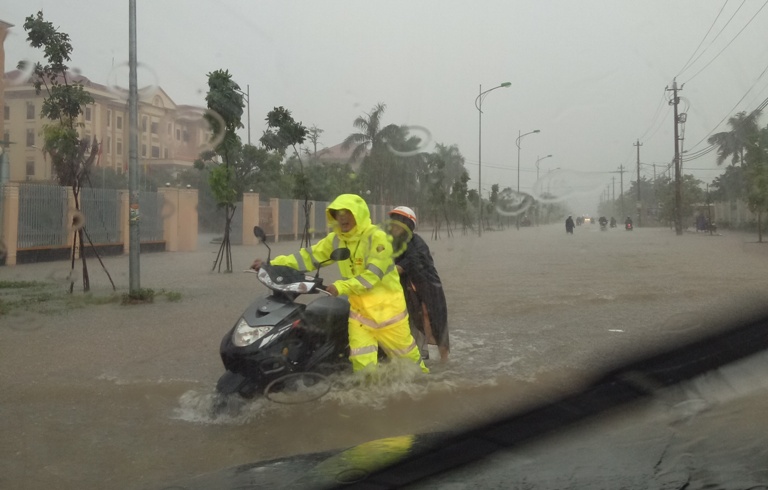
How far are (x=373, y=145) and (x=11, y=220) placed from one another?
25.6 metres

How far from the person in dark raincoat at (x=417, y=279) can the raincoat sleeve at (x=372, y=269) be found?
0.58 meters

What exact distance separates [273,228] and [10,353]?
26.4 meters

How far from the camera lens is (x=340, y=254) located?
5.05 meters

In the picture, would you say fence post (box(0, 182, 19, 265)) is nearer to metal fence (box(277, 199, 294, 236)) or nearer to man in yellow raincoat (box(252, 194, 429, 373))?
man in yellow raincoat (box(252, 194, 429, 373))

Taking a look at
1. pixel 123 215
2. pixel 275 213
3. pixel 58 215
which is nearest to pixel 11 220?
pixel 58 215

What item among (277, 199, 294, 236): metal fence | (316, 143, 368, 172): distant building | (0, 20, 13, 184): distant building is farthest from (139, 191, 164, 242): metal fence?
(316, 143, 368, 172): distant building

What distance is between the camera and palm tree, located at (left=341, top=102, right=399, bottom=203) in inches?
1601

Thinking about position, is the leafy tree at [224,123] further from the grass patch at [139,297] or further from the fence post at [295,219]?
the fence post at [295,219]

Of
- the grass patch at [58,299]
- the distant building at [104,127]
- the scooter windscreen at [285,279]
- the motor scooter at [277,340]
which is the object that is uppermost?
the distant building at [104,127]

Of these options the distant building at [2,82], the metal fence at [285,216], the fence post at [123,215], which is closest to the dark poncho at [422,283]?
the fence post at [123,215]

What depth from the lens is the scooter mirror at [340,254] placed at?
5.04 m

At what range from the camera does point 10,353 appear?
Answer: 7.79 m

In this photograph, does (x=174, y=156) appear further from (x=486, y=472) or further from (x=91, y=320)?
(x=486, y=472)

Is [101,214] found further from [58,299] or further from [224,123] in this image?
[58,299]
